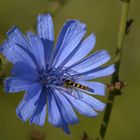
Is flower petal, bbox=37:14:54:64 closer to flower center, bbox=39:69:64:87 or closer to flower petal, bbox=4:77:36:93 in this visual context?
flower center, bbox=39:69:64:87

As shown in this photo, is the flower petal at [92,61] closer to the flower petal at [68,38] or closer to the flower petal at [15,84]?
the flower petal at [68,38]

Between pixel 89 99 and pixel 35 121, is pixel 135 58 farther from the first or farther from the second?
pixel 35 121

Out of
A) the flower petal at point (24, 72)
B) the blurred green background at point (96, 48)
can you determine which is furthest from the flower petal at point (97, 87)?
the blurred green background at point (96, 48)

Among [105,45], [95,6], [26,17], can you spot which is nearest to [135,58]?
[105,45]

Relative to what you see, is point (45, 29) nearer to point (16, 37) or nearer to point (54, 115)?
point (16, 37)

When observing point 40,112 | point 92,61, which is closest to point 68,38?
point 92,61

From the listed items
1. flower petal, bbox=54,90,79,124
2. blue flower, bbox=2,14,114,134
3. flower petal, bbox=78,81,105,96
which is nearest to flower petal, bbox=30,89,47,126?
blue flower, bbox=2,14,114,134
